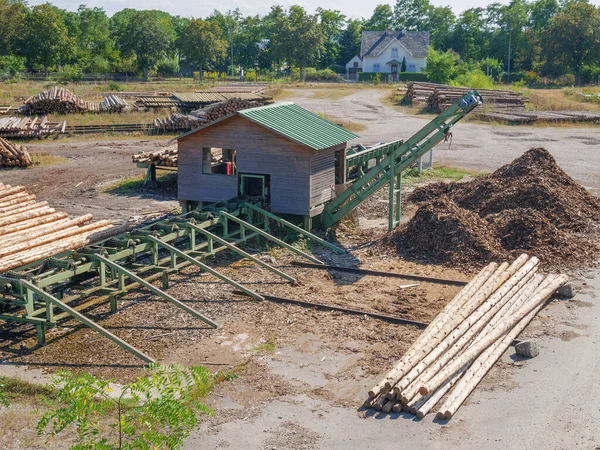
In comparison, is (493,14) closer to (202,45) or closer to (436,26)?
(436,26)

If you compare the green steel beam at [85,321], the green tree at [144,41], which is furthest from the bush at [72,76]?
the green steel beam at [85,321]

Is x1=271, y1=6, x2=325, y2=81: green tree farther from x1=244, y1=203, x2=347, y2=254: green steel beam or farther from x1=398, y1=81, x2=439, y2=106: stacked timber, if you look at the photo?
x1=244, y1=203, x2=347, y2=254: green steel beam

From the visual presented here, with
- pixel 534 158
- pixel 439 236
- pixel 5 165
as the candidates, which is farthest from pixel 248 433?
pixel 5 165

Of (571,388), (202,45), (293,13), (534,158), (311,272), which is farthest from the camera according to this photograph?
(293,13)

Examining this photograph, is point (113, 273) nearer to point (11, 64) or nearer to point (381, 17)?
point (11, 64)

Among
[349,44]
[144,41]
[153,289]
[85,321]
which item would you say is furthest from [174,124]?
[349,44]

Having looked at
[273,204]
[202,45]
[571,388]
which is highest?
[202,45]

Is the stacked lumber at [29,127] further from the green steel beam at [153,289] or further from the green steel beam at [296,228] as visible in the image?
the green steel beam at [153,289]
